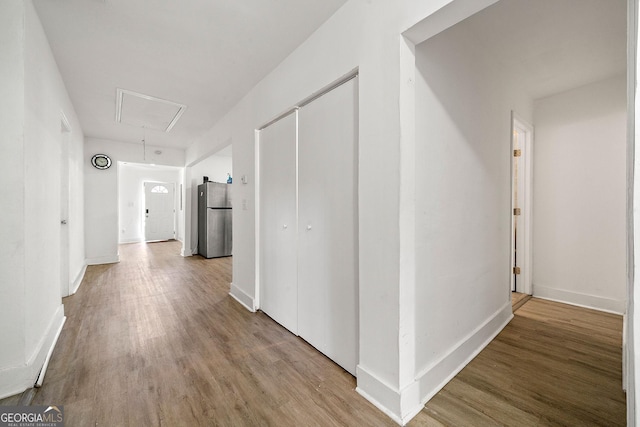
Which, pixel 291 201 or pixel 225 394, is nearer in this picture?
pixel 225 394

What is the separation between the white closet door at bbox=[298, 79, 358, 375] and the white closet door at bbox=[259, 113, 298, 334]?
0.39 feet

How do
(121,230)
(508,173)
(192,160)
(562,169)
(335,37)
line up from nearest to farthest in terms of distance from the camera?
(335,37) < (508,173) < (562,169) < (192,160) < (121,230)

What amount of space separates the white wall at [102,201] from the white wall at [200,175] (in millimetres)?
1327

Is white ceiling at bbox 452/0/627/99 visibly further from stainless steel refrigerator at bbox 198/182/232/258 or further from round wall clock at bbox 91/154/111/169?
A: round wall clock at bbox 91/154/111/169

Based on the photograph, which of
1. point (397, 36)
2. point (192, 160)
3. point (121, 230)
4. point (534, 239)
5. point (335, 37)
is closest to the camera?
point (397, 36)

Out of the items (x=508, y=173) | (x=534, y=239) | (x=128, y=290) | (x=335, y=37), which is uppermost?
(x=335, y=37)

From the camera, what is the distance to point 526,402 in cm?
151

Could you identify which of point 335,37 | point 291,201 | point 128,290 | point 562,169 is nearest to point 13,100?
point 291,201

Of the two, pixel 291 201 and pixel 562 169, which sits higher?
pixel 562 169

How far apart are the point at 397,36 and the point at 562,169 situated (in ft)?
9.97

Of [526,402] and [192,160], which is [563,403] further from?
[192,160]

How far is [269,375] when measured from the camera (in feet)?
5.74

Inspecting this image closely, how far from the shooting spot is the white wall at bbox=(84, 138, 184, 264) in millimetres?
5055

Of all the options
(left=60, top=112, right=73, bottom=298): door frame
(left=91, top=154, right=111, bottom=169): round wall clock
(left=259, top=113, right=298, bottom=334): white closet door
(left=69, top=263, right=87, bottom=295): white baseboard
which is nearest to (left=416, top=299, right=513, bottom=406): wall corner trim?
(left=259, top=113, right=298, bottom=334): white closet door
